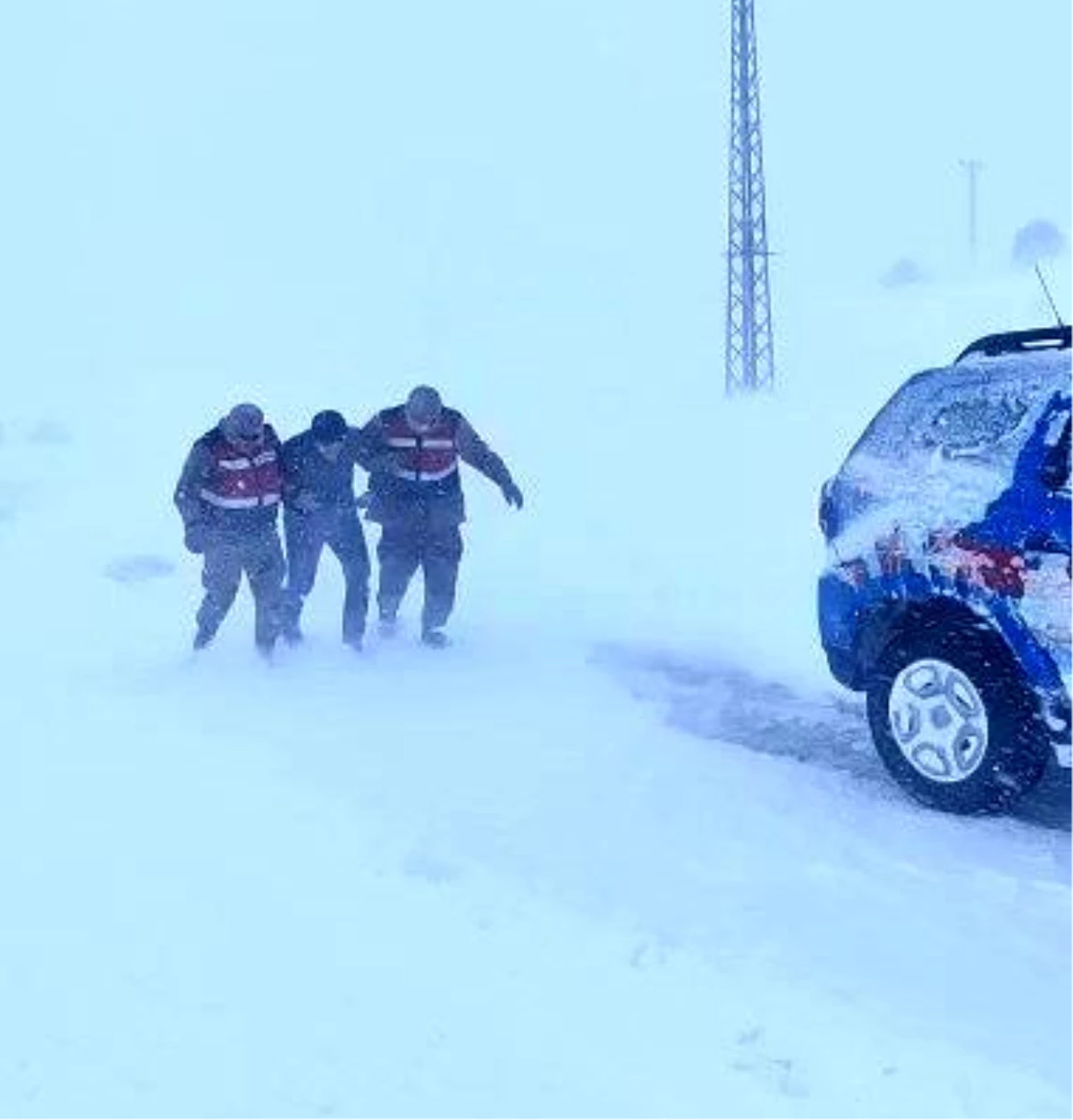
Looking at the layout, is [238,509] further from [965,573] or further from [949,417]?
[965,573]

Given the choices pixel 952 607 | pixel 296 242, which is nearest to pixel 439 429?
pixel 952 607

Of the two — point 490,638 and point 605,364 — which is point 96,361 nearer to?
point 605,364

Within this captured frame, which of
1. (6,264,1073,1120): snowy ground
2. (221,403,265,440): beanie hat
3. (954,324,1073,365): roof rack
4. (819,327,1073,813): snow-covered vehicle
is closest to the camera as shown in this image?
(6,264,1073,1120): snowy ground

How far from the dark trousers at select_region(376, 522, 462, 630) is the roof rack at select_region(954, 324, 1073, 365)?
12.3 feet

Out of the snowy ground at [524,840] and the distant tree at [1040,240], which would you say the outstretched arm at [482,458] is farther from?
the distant tree at [1040,240]

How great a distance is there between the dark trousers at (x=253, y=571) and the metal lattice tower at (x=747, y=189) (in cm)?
1644

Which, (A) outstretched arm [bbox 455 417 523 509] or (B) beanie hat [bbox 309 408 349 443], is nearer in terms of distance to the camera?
(B) beanie hat [bbox 309 408 349 443]

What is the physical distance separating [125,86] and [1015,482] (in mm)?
129276

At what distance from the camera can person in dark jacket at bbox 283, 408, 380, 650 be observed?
A: 8602mm

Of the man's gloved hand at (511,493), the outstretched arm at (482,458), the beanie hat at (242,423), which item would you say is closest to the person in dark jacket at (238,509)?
the beanie hat at (242,423)

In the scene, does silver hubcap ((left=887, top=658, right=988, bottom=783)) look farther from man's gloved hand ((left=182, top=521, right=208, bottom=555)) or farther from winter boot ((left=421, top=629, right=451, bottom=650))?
man's gloved hand ((left=182, top=521, right=208, bottom=555))

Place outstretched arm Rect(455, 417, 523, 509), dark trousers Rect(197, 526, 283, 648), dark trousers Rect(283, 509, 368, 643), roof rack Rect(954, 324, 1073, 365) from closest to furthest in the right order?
roof rack Rect(954, 324, 1073, 365), dark trousers Rect(197, 526, 283, 648), outstretched arm Rect(455, 417, 523, 509), dark trousers Rect(283, 509, 368, 643)

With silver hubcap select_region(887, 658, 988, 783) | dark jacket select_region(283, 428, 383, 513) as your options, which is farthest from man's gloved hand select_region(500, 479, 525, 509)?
silver hubcap select_region(887, 658, 988, 783)

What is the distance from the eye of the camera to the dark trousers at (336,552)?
885cm
